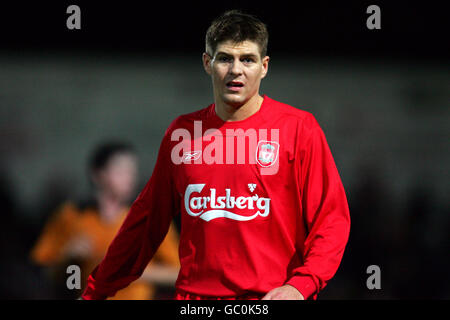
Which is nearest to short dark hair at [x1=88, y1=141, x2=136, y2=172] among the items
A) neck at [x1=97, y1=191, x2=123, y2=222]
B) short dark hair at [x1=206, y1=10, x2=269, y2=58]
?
neck at [x1=97, y1=191, x2=123, y2=222]

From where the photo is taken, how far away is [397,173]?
24.5ft

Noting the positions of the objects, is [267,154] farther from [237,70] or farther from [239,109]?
[237,70]

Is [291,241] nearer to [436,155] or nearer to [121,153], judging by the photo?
[121,153]

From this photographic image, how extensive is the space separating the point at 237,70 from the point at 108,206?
8.51 ft

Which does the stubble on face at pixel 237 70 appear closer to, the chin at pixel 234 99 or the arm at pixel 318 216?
the chin at pixel 234 99

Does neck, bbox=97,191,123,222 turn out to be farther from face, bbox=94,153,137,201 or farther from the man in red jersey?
the man in red jersey

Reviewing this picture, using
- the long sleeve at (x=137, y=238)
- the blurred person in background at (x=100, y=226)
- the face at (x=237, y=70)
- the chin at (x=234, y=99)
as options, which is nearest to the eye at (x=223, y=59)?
the face at (x=237, y=70)

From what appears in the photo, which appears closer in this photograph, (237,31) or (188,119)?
(237,31)

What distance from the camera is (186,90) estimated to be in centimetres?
772

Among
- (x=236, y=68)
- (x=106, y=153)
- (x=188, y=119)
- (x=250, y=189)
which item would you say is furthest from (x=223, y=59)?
(x=106, y=153)

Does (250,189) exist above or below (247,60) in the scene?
below

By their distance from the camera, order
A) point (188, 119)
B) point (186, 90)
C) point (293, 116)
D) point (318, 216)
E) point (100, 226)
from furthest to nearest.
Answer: point (186, 90) → point (100, 226) → point (188, 119) → point (293, 116) → point (318, 216)
